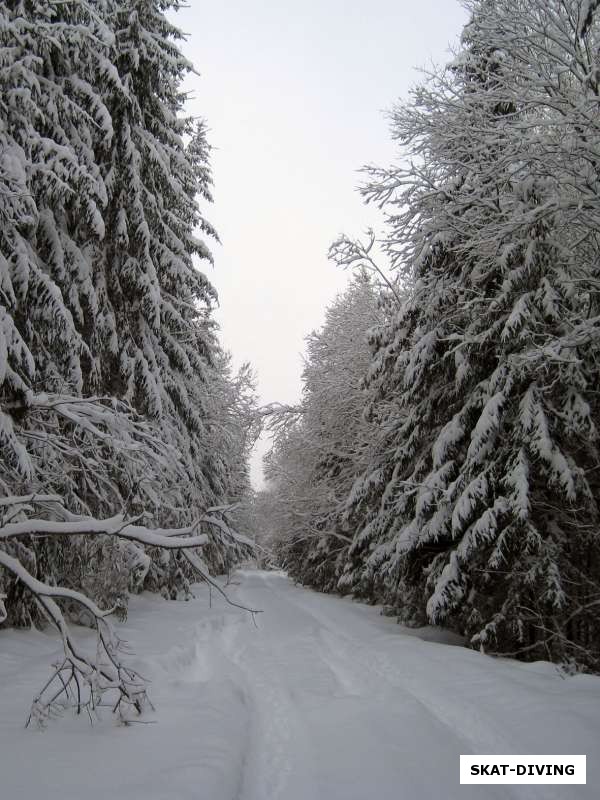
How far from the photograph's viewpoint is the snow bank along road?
4.12 m

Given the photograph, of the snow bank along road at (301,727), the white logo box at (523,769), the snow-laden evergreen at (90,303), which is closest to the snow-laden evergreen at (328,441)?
the snow-laden evergreen at (90,303)

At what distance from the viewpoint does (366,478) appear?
45.8ft

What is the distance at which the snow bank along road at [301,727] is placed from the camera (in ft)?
13.5

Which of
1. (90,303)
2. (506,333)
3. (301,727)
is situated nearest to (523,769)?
(301,727)

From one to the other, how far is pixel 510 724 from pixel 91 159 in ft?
31.8

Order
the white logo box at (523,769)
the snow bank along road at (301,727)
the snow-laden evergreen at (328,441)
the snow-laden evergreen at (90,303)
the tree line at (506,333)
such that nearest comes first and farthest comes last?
the snow bank along road at (301,727)
the white logo box at (523,769)
the snow-laden evergreen at (90,303)
the tree line at (506,333)
the snow-laden evergreen at (328,441)

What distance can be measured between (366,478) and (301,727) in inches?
336

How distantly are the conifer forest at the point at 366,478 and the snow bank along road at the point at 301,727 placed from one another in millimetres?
37

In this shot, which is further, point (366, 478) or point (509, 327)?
point (366, 478)

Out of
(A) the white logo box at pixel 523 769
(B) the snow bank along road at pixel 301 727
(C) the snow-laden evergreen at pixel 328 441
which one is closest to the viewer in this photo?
(B) the snow bank along road at pixel 301 727

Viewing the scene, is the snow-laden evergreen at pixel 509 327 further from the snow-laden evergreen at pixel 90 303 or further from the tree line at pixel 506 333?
the snow-laden evergreen at pixel 90 303

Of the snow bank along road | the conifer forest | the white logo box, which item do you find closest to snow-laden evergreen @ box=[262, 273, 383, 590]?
the conifer forest

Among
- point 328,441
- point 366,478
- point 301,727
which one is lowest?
point 301,727

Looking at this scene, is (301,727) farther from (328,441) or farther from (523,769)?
(328,441)
